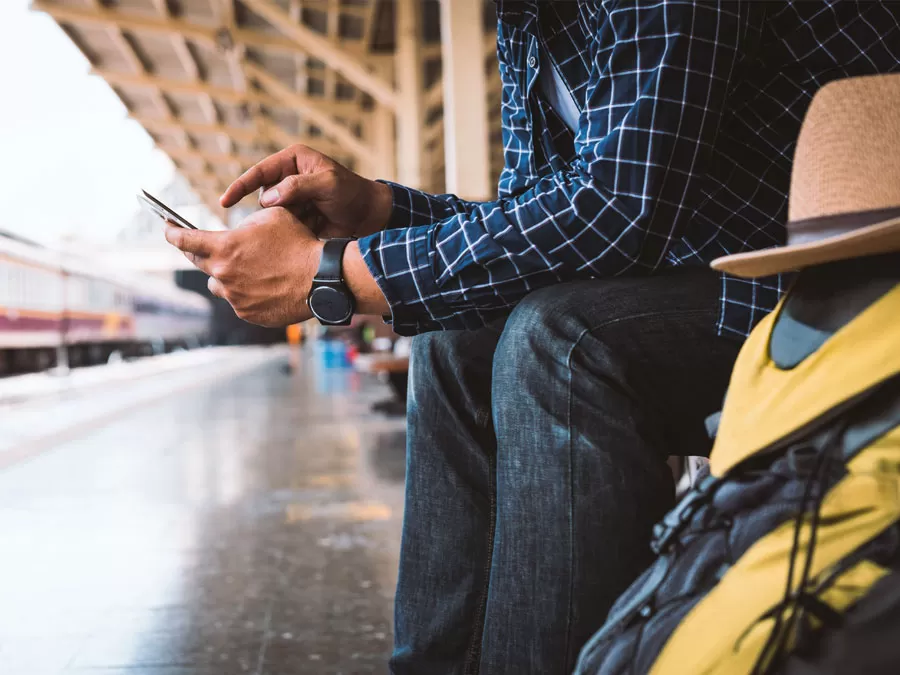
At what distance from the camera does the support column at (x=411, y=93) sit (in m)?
8.16

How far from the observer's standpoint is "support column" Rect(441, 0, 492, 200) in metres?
6.00

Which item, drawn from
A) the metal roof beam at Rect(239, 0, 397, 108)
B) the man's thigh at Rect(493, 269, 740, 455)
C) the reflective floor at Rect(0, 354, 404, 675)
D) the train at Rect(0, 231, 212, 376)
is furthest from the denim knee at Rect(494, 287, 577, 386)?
the train at Rect(0, 231, 212, 376)

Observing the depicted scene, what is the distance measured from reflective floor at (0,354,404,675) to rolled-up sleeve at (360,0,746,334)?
Result: 2.85ft

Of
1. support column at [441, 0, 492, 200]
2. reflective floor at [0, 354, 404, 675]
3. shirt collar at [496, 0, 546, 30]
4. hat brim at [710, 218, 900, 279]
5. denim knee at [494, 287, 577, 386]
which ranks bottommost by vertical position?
reflective floor at [0, 354, 404, 675]

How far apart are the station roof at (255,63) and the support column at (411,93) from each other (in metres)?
0.19

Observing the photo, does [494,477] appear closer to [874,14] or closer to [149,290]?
[874,14]

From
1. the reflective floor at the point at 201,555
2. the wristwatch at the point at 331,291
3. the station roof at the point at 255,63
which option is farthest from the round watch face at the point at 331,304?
the station roof at the point at 255,63

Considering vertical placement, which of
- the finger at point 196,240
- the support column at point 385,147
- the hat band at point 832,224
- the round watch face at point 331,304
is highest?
the support column at point 385,147

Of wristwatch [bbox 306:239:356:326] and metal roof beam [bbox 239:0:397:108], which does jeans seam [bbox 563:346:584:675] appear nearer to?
wristwatch [bbox 306:239:356:326]

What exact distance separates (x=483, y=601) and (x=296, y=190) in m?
0.59

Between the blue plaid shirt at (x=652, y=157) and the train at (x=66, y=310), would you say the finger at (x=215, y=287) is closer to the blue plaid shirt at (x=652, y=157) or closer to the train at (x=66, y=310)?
the blue plaid shirt at (x=652, y=157)

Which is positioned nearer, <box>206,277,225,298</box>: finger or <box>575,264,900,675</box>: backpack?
<box>575,264,900,675</box>: backpack

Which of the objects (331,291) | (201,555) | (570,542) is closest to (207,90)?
(201,555)

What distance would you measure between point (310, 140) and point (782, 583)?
55.3ft
